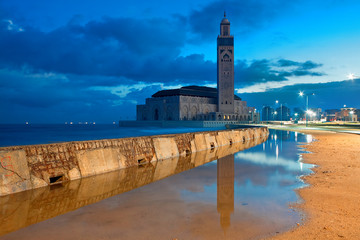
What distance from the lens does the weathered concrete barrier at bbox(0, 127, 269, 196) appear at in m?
8.82

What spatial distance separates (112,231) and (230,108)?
140 metres

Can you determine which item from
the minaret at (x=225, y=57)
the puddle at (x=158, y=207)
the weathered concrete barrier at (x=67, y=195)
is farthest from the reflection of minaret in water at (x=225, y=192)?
the minaret at (x=225, y=57)

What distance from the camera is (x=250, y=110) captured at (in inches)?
6855

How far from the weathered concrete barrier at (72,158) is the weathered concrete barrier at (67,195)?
1.11ft

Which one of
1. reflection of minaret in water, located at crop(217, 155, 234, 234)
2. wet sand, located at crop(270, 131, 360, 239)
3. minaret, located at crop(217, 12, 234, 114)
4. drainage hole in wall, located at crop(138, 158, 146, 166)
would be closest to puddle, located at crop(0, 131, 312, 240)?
reflection of minaret in water, located at crop(217, 155, 234, 234)

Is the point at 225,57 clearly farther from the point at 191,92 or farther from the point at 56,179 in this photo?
the point at 56,179

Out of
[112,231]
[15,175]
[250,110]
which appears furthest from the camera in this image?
[250,110]

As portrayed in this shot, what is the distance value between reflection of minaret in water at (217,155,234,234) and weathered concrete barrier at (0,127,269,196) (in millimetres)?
3922

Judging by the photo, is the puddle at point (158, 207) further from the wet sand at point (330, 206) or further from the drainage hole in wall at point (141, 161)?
the drainage hole in wall at point (141, 161)

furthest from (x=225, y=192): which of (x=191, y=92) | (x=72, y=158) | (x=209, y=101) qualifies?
(x=209, y=101)

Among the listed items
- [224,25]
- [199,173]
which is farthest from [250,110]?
[199,173]

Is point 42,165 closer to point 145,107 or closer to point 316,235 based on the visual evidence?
point 316,235

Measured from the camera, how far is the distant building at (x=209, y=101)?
135 m

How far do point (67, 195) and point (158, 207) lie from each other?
322 centimetres
